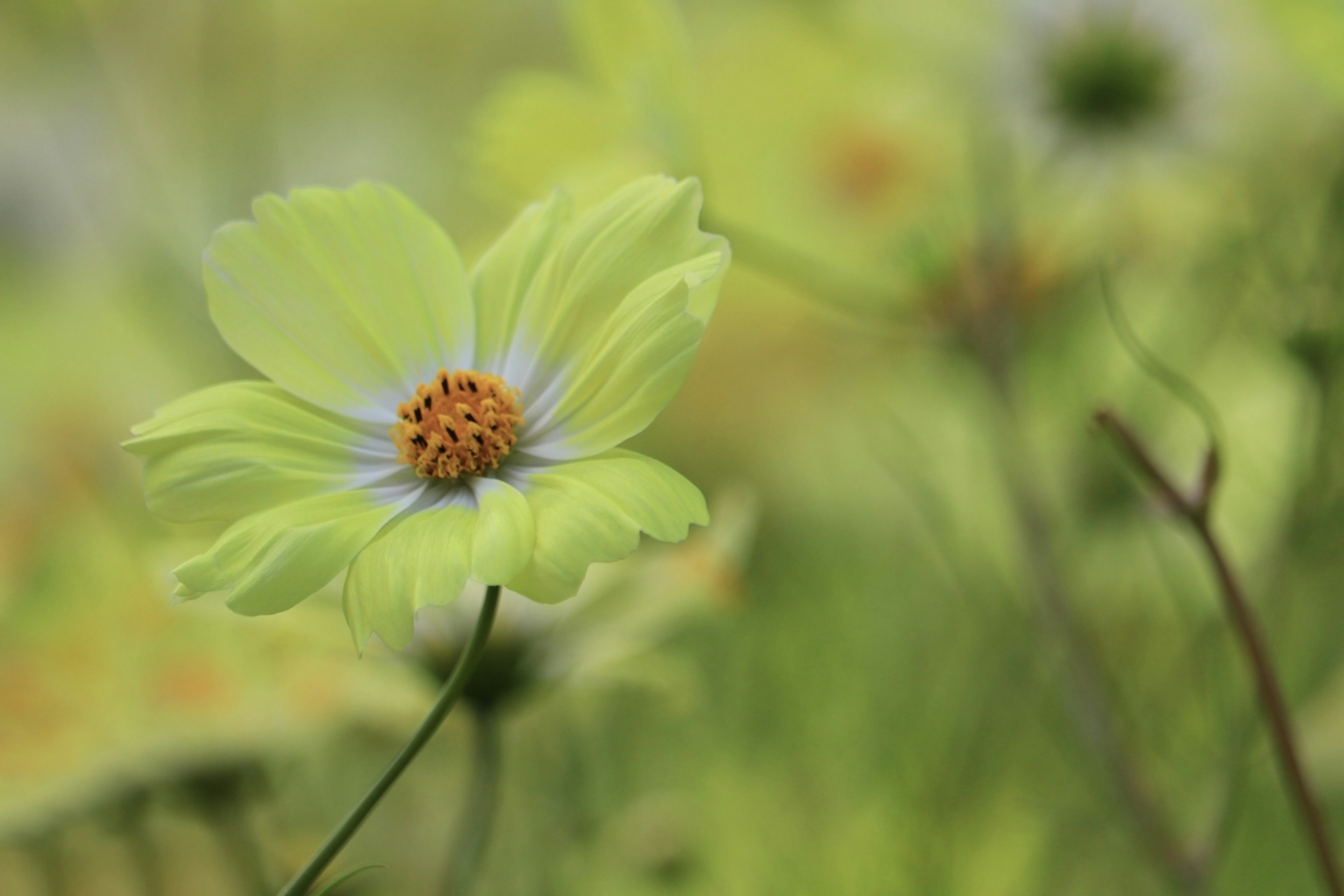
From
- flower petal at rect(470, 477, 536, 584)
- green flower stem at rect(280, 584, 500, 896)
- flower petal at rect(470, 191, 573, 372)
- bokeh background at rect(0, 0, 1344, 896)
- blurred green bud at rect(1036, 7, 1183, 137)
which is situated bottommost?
bokeh background at rect(0, 0, 1344, 896)

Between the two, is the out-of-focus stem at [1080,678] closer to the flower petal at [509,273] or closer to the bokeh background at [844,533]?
the bokeh background at [844,533]

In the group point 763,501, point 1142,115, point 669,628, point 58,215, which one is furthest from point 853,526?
point 58,215

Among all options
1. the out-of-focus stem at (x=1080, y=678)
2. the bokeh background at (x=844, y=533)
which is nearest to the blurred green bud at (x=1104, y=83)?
the bokeh background at (x=844, y=533)

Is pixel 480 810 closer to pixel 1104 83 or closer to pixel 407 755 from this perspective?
pixel 407 755

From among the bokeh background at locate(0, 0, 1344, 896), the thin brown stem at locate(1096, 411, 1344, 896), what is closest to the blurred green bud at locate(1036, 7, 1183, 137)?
the bokeh background at locate(0, 0, 1344, 896)

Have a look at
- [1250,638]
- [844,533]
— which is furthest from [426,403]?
[844,533]

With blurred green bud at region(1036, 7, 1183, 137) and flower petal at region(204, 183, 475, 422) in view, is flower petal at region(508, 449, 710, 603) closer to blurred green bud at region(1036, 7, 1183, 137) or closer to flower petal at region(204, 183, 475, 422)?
flower petal at region(204, 183, 475, 422)
